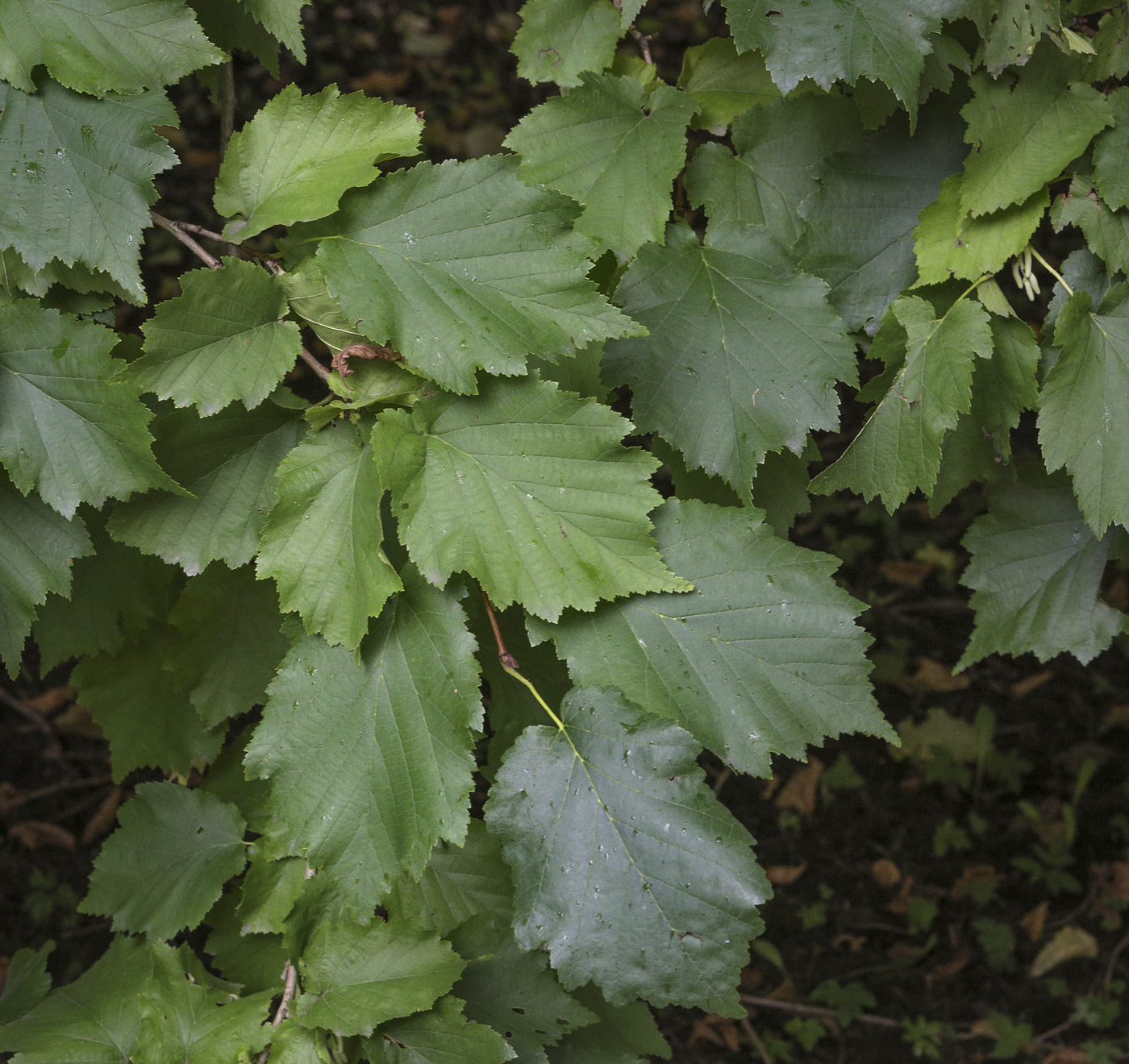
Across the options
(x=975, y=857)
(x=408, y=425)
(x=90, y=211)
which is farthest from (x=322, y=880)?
(x=975, y=857)

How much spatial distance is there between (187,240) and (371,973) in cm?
97

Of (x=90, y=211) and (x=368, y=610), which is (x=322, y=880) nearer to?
(x=368, y=610)

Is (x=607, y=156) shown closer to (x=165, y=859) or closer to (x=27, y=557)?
(x=27, y=557)

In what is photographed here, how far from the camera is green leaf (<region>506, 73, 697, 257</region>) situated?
1.24 meters

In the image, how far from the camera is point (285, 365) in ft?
3.67

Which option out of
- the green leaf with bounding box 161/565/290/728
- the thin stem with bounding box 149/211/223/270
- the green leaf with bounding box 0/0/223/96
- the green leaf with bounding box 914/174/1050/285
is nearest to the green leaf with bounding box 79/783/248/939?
the green leaf with bounding box 161/565/290/728

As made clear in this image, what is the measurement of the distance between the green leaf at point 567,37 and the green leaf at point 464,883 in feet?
3.55

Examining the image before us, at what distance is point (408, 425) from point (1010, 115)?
2.79 feet

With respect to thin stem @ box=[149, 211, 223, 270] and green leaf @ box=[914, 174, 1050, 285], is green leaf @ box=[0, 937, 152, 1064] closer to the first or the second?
thin stem @ box=[149, 211, 223, 270]

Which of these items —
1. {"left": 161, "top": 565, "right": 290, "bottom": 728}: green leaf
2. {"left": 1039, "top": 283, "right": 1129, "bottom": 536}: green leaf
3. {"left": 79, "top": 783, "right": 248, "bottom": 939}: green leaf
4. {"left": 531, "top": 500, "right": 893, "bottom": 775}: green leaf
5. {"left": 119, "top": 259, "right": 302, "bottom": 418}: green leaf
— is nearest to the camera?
{"left": 119, "top": 259, "right": 302, "bottom": 418}: green leaf

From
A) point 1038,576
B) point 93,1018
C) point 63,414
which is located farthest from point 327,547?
point 1038,576

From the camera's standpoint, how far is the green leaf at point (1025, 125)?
122 centimetres

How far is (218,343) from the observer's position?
1.09 metres

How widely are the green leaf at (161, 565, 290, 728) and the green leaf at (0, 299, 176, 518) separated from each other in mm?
320
